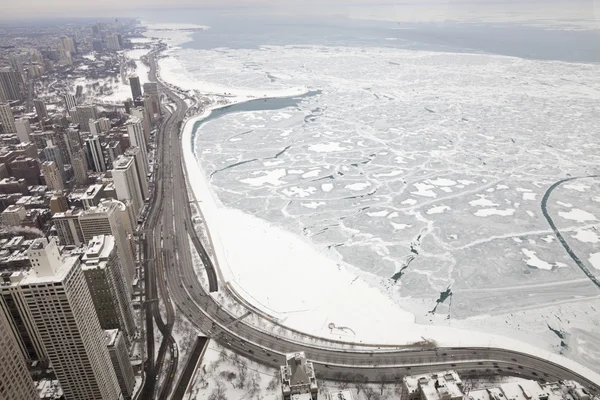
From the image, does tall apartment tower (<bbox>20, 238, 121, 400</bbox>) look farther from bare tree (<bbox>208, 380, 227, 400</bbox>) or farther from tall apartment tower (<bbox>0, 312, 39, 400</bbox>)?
bare tree (<bbox>208, 380, 227, 400</bbox>)

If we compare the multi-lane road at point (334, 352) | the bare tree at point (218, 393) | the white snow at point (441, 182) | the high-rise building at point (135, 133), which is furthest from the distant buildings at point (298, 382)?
the high-rise building at point (135, 133)

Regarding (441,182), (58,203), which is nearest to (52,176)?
(58,203)

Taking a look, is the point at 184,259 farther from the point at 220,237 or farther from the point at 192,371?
the point at 192,371

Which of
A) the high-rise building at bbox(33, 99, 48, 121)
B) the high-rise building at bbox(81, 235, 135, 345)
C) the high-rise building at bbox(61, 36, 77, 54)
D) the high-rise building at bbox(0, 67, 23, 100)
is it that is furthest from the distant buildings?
the high-rise building at bbox(61, 36, 77, 54)

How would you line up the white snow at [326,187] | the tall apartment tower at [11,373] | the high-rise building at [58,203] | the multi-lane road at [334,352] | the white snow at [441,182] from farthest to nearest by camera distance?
1. the white snow at [326,187]
2. the white snow at [441,182]
3. the high-rise building at [58,203]
4. the multi-lane road at [334,352]
5. the tall apartment tower at [11,373]

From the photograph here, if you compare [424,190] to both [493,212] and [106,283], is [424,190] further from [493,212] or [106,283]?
[106,283]

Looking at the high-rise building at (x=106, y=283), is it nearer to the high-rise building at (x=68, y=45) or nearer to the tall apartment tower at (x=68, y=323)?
the tall apartment tower at (x=68, y=323)
